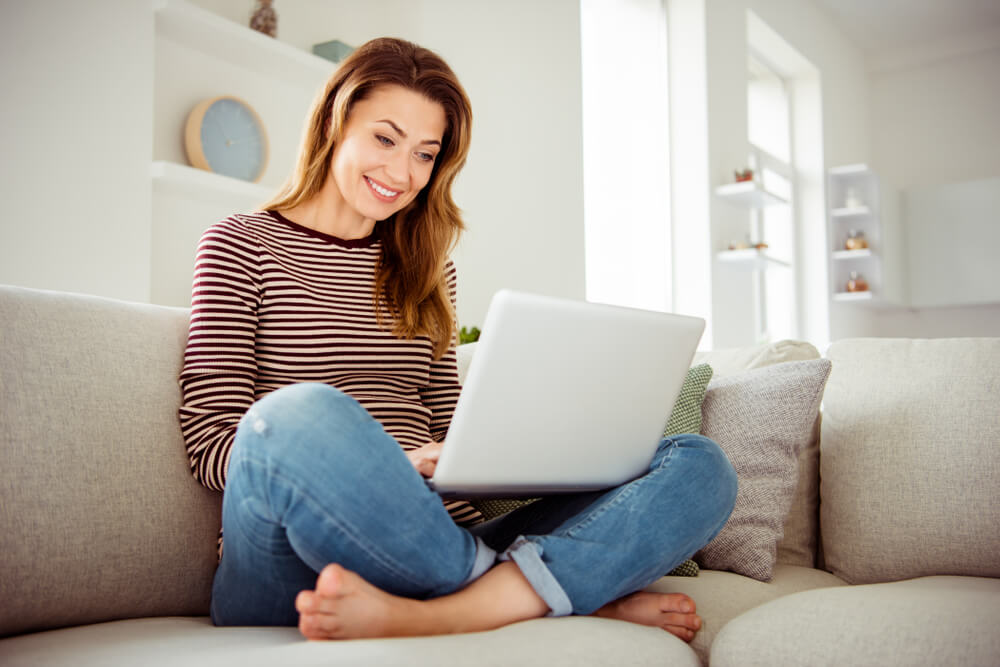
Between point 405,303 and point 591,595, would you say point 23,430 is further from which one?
point 591,595

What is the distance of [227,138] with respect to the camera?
8.39 ft

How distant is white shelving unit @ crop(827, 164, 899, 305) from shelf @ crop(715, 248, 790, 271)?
1.11 meters

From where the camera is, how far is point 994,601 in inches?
40.8

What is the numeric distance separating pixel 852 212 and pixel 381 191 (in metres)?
4.93

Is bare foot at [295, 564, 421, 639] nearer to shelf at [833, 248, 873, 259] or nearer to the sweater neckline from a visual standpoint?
the sweater neckline

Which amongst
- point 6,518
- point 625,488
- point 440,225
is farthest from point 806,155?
point 6,518

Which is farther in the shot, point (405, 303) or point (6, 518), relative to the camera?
point (405, 303)

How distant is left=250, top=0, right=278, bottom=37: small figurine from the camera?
8.59 feet

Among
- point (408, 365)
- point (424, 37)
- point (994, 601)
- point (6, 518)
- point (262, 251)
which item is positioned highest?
point (424, 37)

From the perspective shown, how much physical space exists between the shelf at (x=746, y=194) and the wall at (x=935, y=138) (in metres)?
1.50

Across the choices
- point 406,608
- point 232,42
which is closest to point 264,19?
point 232,42

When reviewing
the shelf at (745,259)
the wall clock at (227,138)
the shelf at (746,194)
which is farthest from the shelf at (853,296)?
the wall clock at (227,138)

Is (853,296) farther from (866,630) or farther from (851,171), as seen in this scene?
(866,630)

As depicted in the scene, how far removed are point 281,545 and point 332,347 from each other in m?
0.40
